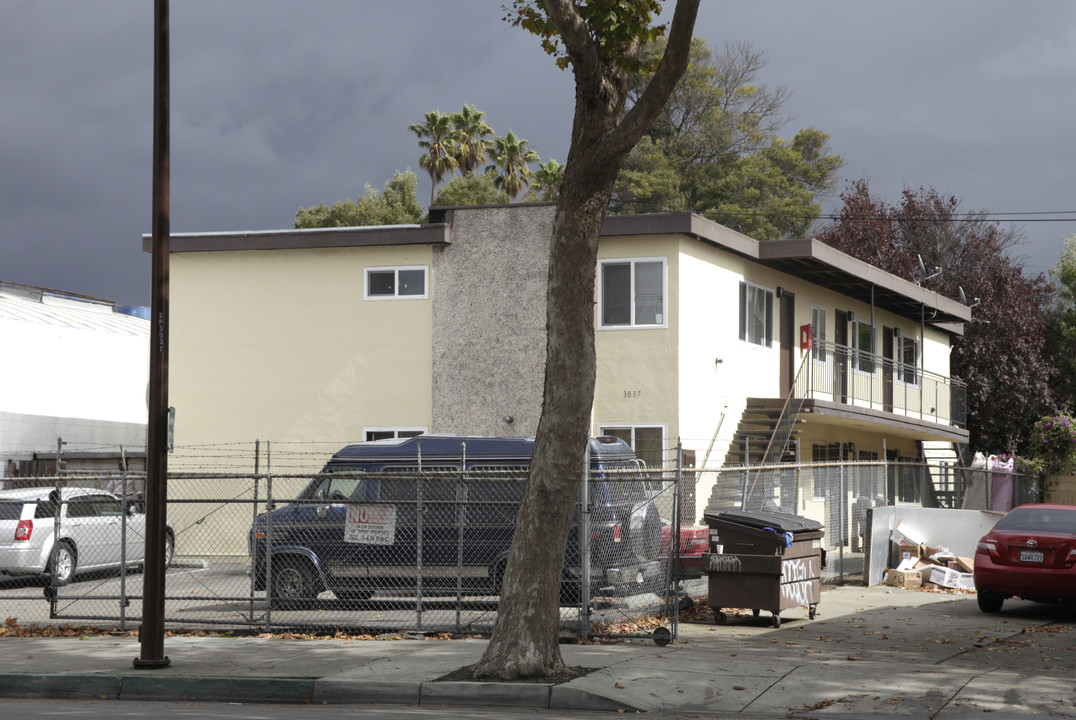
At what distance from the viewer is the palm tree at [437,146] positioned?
49.2m

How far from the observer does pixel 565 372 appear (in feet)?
32.9

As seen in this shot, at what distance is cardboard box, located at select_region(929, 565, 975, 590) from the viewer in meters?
19.1

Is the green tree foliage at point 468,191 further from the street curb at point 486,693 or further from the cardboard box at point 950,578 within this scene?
the street curb at point 486,693

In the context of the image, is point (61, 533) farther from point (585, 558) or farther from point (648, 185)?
point (648, 185)

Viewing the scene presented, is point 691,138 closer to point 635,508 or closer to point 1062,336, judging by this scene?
point 1062,336

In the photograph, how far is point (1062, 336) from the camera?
152 feet

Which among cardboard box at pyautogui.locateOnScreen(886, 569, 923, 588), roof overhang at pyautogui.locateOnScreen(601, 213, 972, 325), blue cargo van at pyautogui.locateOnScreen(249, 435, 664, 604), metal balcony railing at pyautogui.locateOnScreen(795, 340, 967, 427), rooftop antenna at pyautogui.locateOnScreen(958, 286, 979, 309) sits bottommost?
cardboard box at pyautogui.locateOnScreen(886, 569, 923, 588)

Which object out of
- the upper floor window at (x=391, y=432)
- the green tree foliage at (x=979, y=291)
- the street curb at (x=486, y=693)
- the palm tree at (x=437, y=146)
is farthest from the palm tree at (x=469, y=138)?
the street curb at (x=486, y=693)

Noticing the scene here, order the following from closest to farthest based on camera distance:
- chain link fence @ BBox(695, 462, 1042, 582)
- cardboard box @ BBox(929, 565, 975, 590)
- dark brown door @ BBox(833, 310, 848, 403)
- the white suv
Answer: chain link fence @ BBox(695, 462, 1042, 582), the white suv, cardboard box @ BBox(929, 565, 975, 590), dark brown door @ BBox(833, 310, 848, 403)

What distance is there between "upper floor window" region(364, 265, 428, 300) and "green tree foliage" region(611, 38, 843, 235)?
22.6 meters

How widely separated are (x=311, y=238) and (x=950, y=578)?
1341 cm

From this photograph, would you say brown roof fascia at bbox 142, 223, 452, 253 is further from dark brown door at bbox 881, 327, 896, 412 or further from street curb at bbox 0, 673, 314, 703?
street curb at bbox 0, 673, 314, 703

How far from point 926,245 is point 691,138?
10.2 meters

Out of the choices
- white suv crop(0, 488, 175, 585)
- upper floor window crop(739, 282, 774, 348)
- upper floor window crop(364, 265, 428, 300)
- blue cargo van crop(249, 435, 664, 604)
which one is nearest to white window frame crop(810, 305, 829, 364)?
upper floor window crop(739, 282, 774, 348)
